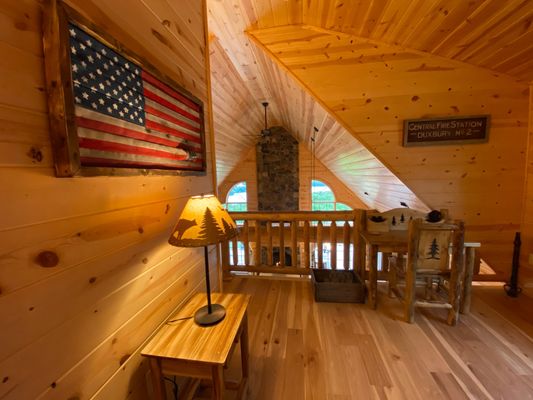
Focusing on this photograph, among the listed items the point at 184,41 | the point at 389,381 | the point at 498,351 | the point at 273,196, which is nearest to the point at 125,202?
the point at 184,41

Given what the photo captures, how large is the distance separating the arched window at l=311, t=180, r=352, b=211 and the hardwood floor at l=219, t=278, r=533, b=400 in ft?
15.9

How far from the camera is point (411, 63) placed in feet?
7.04

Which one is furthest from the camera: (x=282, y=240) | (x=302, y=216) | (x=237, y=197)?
(x=237, y=197)

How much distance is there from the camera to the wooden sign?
2209 mm

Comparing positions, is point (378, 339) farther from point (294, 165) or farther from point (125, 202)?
point (294, 165)

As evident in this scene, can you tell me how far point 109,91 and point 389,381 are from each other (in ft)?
6.71

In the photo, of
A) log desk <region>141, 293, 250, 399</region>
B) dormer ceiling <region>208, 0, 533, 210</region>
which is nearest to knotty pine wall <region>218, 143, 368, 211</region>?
dormer ceiling <region>208, 0, 533, 210</region>

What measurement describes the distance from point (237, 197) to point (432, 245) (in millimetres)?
6230

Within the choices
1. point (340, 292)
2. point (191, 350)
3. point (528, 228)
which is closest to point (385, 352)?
point (340, 292)

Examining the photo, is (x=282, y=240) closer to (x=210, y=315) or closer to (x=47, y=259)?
(x=210, y=315)

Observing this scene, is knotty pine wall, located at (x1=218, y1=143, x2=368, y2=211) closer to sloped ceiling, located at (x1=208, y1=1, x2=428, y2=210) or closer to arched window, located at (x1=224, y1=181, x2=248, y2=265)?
arched window, located at (x1=224, y1=181, x2=248, y2=265)

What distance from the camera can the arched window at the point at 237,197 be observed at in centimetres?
751

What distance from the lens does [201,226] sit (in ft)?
3.09

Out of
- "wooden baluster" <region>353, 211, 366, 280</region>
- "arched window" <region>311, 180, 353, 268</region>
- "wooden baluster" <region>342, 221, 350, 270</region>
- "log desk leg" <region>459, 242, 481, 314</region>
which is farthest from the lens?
"arched window" <region>311, 180, 353, 268</region>
